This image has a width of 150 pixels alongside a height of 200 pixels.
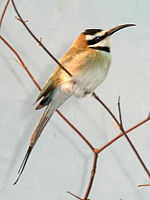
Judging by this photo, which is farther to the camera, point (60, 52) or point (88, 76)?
point (60, 52)

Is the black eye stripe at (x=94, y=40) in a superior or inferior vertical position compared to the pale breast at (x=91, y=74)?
superior

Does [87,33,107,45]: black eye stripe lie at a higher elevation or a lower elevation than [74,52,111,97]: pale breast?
higher

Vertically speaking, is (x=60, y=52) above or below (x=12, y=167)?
above

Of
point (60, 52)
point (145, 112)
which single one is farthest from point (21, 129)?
point (145, 112)

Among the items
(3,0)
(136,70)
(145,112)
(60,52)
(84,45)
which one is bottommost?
(145,112)

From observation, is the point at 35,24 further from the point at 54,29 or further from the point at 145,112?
the point at 145,112

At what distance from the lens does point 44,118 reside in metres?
0.85

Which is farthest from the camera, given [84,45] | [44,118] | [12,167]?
[12,167]

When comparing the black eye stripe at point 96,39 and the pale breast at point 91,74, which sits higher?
the black eye stripe at point 96,39

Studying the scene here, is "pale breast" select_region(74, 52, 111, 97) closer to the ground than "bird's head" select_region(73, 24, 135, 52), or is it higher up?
closer to the ground

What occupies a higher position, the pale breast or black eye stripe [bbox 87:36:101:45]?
black eye stripe [bbox 87:36:101:45]

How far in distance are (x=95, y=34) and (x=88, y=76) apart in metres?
0.11

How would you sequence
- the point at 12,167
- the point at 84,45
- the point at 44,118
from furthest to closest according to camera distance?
the point at 12,167 < the point at 84,45 < the point at 44,118

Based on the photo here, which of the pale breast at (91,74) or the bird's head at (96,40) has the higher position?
the bird's head at (96,40)
